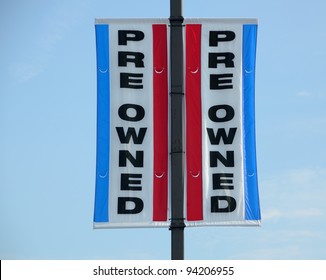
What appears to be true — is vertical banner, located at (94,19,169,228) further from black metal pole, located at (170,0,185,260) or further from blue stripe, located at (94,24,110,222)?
black metal pole, located at (170,0,185,260)

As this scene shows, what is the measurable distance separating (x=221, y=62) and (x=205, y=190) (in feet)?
5.43

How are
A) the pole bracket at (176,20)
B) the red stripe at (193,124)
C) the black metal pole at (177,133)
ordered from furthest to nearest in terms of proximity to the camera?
the pole bracket at (176,20) → the red stripe at (193,124) → the black metal pole at (177,133)

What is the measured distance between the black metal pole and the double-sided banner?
86 mm

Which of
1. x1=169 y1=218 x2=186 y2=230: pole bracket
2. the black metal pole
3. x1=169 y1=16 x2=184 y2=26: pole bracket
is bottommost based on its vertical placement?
x1=169 y1=218 x2=186 y2=230: pole bracket

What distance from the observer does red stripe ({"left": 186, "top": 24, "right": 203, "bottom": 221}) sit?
5.08 m

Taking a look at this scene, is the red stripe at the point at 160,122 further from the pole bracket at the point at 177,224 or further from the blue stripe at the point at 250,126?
the blue stripe at the point at 250,126

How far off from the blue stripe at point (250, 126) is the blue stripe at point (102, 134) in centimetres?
173

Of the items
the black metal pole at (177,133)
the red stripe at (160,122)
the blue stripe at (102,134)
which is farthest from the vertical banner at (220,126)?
the blue stripe at (102,134)

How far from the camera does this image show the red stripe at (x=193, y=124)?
5.08m

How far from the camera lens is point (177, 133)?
5102mm

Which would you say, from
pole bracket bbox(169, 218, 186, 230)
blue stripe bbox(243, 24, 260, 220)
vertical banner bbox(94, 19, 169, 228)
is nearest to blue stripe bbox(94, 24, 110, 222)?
vertical banner bbox(94, 19, 169, 228)

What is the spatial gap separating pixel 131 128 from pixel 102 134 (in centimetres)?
37
